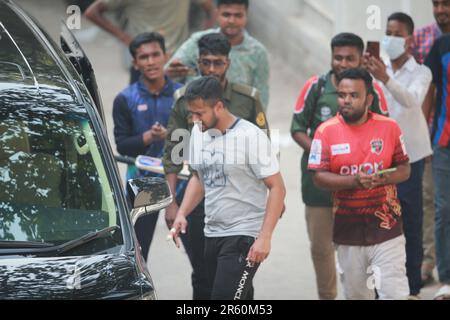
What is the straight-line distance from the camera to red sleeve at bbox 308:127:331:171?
23.2 feet

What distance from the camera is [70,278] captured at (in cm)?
493

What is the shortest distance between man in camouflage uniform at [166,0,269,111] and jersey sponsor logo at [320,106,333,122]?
0.74 metres

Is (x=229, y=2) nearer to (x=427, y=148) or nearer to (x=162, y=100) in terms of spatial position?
(x=162, y=100)

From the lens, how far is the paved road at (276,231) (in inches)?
342

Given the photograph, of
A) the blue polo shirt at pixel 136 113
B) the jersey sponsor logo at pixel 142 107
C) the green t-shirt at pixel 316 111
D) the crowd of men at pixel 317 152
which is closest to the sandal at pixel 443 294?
the crowd of men at pixel 317 152

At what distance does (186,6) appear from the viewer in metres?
11.5

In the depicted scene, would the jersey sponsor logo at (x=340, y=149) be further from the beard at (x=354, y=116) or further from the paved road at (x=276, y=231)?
the paved road at (x=276, y=231)

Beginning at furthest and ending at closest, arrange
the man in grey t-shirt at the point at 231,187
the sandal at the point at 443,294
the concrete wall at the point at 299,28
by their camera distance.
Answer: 1. the concrete wall at the point at 299,28
2. the sandal at the point at 443,294
3. the man in grey t-shirt at the point at 231,187

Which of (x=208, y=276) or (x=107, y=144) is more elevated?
(x=107, y=144)

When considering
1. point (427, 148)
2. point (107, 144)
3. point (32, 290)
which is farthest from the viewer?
point (427, 148)

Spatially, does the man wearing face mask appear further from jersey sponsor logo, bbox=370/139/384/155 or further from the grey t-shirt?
the grey t-shirt

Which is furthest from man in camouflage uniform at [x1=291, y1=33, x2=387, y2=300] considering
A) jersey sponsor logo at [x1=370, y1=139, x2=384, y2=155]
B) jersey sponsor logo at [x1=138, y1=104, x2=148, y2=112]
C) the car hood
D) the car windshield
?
the car hood

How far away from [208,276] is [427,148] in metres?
1.98

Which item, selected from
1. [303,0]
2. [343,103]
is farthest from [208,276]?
[303,0]
